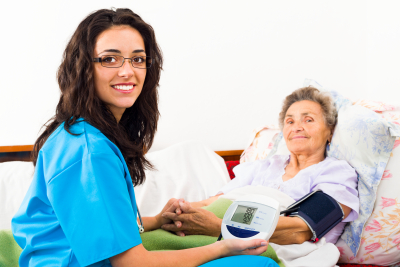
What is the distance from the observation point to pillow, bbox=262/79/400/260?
1.43 m

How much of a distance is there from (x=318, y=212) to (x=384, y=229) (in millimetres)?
317

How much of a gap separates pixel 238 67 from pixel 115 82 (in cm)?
162

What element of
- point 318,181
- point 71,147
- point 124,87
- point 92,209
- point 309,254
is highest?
point 124,87

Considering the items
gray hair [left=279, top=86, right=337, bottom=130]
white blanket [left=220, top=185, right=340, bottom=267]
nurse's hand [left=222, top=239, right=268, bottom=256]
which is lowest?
white blanket [left=220, top=185, right=340, bottom=267]

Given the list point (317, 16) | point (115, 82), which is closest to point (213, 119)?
point (317, 16)

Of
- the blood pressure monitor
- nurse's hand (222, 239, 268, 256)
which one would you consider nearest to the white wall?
the blood pressure monitor

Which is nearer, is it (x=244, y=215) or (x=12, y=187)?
(x=244, y=215)

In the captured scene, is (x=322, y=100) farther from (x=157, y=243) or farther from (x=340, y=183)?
(x=157, y=243)

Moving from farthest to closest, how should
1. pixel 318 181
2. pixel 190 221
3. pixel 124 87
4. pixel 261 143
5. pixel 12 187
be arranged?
pixel 261 143 < pixel 12 187 < pixel 318 181 < pixel 190 221 < pixel 124 87

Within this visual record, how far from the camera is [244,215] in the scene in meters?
1.04

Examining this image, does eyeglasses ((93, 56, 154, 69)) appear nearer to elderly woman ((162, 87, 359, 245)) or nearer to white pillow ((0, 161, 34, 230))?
elderly woman ((162, 87, 359, 245))

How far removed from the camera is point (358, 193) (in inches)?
57.9

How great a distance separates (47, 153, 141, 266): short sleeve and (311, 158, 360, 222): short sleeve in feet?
3.02

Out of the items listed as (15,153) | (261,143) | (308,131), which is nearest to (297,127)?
(308,131)
